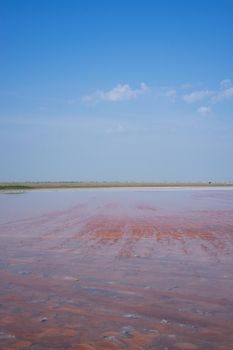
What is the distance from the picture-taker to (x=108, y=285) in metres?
5.88

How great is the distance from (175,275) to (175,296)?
4.01 feet

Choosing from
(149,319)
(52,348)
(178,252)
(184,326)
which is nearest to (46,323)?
(52,348)

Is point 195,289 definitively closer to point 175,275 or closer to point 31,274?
point 175,275

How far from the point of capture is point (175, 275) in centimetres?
653

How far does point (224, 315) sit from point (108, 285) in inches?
77.4

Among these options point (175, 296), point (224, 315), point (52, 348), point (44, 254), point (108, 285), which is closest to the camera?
point (52, 348)

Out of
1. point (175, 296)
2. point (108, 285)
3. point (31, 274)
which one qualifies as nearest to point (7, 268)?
point (31, 274)

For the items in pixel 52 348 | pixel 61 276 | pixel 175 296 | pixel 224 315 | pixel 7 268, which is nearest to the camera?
pixel 52 348

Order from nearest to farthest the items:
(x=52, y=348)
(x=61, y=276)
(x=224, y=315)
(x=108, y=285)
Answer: (x=52, y=348)
(x=224, y=315)
(x=108, y=285)
(x=61, y=276)

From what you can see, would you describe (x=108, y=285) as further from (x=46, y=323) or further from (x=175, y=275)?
(x=46, y=323)

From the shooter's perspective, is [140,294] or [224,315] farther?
[140,294]

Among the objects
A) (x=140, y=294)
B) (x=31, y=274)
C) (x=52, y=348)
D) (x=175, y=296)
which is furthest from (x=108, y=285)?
(x=52, y=348)

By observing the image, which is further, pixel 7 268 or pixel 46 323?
pixel 7 268

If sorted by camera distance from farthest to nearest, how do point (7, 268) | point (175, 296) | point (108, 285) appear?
1. point (7, 268)
2. point (108, 285)
3. point (175, 296)
